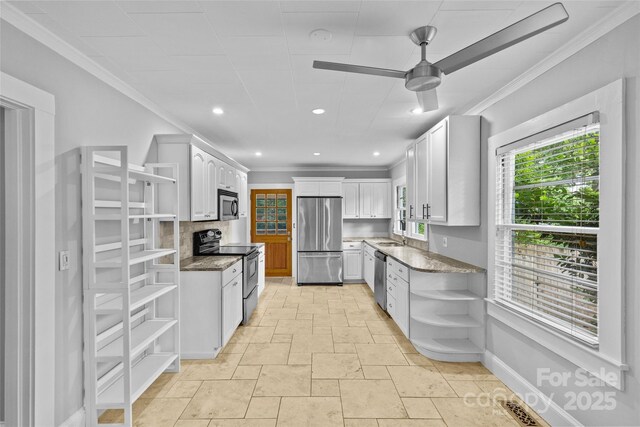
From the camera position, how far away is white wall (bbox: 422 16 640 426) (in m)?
1.57

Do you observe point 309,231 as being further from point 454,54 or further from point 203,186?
point 454,54

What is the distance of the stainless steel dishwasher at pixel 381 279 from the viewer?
14.2 feet

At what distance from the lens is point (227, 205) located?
178 inches

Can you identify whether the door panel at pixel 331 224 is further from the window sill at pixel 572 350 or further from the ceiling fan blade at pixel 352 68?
the ceiling fan blade at pixel 352 68

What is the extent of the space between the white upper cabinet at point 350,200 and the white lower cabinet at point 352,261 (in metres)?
0.70

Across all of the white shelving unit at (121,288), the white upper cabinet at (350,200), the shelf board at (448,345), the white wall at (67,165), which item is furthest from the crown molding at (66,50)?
the white upper cabinet at (350,200)

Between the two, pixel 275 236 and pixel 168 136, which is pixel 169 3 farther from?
pixel 275 236

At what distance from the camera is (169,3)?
5.20ft

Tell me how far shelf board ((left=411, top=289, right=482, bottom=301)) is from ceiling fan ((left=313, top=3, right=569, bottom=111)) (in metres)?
1.79

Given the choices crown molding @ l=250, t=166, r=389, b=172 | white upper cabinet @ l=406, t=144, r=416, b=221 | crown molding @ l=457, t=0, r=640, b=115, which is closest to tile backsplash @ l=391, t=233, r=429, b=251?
white upper cabinet @ l=406, t=144, r=416, b=221

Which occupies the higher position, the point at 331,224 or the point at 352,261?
the point at 331,224

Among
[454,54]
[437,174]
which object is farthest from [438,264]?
[454,54]

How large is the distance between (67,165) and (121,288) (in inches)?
33.5

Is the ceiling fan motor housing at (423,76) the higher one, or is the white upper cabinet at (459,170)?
the ceiling fan motor housing at (423,76)
